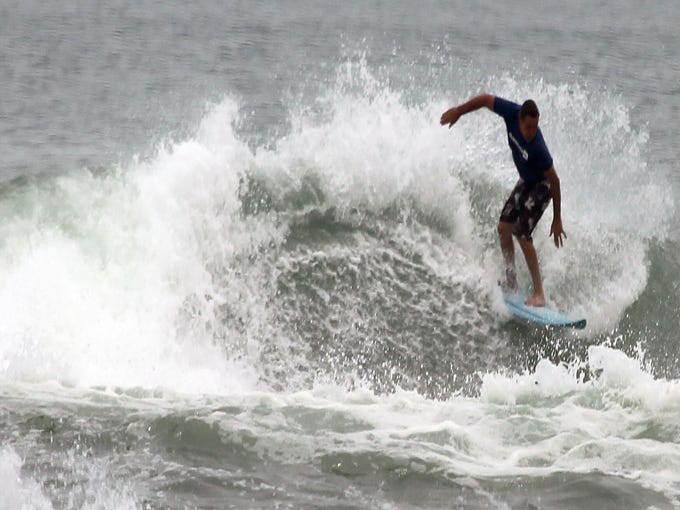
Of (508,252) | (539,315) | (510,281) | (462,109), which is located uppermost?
(462,109)

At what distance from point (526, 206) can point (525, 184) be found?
190 mm

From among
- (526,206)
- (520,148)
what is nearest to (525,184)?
(526,206)

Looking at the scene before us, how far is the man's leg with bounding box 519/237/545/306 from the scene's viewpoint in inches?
406

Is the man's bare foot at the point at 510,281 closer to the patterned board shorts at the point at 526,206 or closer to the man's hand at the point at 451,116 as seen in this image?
the patterned board shorts at the point at 526,206

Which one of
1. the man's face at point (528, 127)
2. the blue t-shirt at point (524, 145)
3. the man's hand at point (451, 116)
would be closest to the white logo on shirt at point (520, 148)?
the blue t-shirt at point (524, 145)

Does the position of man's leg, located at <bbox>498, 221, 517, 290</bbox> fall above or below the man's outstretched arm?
below

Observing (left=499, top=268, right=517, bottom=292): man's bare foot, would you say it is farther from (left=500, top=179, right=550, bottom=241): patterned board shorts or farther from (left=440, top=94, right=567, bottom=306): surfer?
(left=500, top=179, right=550, bottom=241): patterned board shorts

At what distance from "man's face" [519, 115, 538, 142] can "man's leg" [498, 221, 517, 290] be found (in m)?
0.91

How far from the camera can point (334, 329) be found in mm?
9945

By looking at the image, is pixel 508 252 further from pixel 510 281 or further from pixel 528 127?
pixel 528 127

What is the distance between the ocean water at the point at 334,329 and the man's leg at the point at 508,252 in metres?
0.20

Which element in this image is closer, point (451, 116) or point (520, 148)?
point (451, 116)

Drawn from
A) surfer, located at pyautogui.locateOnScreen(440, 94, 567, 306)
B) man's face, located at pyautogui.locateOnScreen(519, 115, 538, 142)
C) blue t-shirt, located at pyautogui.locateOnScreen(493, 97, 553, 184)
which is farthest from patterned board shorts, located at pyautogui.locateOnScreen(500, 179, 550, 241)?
man's face, located at pyautogui.locateOnScreen(519, 115, 538, 142)

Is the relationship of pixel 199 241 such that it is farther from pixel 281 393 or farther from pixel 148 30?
pixel 148 30
